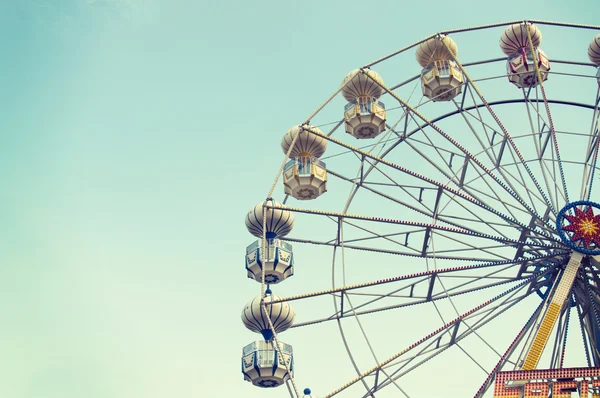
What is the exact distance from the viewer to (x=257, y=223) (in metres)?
28.2

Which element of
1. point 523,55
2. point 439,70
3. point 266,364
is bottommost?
point 266,364

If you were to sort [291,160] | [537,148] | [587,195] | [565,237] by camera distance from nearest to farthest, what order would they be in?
1. [565,237]
2. [587,195]
3. [537,148]
4. [291,160]

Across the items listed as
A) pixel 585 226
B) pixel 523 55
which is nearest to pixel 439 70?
pixel 523 55

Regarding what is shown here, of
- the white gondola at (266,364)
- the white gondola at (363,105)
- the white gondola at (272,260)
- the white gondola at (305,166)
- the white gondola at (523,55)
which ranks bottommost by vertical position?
the white gondola at (266,364)

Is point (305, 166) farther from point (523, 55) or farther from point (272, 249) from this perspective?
point (523, 55)

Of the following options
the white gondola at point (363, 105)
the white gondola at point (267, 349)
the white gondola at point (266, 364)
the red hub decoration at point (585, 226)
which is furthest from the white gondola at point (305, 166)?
the red hub decoration at point (585, 226)

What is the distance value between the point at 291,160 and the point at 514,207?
7310 mm

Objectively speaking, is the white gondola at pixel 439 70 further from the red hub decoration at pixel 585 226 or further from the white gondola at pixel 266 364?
the white gondola at pixel 266 364

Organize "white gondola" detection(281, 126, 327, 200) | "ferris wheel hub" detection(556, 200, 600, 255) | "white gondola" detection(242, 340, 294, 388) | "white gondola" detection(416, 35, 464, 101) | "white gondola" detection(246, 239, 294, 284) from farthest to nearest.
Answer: "white gondola" detection(416, 35, 464, 101) → "white gondola" detection(281, 126, 327, 200) → "white gondola" detection(246, 239, 294, 284) → "white gondola" detection(242, 340, 294, 388) → "ferris wheel hub" detection(556, 200, 600, 255)

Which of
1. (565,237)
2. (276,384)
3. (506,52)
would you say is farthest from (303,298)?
(506,52)

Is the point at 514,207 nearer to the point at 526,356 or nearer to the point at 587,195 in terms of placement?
the point at 587,195

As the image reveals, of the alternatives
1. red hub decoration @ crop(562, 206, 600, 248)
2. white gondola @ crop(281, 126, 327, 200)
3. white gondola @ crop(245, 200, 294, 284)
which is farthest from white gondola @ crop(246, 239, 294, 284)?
red hub decoration @ crop(562, 206, 600, 248)

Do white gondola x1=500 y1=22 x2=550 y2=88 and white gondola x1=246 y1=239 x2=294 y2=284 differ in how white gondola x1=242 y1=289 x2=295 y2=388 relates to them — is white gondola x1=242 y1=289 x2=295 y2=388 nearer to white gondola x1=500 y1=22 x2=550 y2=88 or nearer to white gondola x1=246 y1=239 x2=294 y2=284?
white gondola x1=246 y1=239 x2=294 y2=284

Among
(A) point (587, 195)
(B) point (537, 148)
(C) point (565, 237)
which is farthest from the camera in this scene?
(B) point (537, 148)
